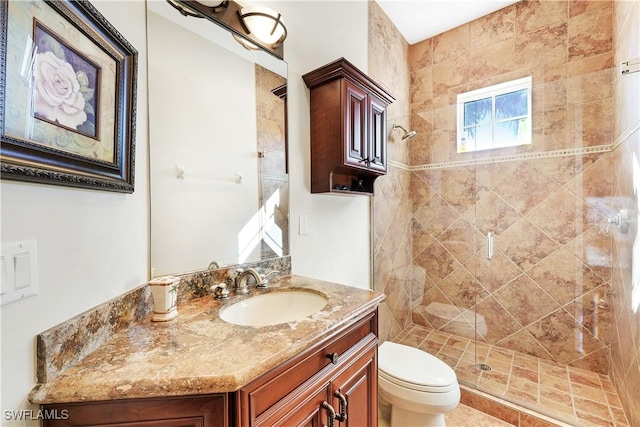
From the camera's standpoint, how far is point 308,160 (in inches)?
61.9

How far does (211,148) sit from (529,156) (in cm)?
243

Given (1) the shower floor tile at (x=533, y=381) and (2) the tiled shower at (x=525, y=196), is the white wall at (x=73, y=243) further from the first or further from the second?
(1) the shower floor tile at (x=533, y=381)

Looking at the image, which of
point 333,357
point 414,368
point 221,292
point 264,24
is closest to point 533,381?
point 414,368

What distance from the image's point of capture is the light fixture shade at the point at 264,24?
49.1 inches

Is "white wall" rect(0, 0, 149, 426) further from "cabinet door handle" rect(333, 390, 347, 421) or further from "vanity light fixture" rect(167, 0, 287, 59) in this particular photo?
"cabinet door handle" rect(333, 390, 347, 421)

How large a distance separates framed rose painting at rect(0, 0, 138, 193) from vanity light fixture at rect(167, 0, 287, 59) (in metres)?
0.45

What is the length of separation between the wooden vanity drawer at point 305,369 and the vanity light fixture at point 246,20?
1329 millimetres

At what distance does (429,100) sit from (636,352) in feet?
7.58

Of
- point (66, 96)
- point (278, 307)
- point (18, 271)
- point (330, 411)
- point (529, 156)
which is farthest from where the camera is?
point (529, 156)

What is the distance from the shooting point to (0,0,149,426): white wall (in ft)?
1.60

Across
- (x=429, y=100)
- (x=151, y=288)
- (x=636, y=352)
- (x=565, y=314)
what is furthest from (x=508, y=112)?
(x=151, y=288)

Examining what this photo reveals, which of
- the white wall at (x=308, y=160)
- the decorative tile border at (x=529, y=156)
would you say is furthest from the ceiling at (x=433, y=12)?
the decorative tile border at (x=529, y=156)

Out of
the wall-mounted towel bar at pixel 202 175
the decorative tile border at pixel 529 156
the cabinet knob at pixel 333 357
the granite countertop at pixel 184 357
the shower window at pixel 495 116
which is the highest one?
the shower window at pixel 495 116

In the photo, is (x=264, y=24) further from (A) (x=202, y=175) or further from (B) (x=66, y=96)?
(B) (x=66, y=96)
